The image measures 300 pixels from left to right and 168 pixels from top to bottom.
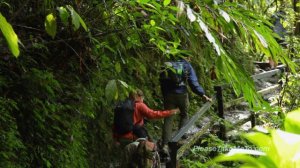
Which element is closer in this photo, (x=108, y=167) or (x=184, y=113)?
(x=108, y=167)

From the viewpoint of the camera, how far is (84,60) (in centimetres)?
544

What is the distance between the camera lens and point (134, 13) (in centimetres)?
362

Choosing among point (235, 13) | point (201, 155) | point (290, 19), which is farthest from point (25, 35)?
point (290, 19)

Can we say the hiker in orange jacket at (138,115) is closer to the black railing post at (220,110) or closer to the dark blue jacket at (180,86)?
the dark blue jacket at (180,86)

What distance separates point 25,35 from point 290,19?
15.9 ft

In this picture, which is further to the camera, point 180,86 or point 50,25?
point 180,86

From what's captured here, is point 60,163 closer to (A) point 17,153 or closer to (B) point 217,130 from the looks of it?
(A) point 17,153

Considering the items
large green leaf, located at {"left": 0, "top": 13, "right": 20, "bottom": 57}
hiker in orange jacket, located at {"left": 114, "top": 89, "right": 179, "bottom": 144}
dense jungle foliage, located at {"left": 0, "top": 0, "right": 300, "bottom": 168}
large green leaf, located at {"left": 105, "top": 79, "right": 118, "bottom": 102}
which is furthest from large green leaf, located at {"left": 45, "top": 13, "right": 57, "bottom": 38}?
hiker in orange jacket, located at {"left": 114, "top": 89, "right": 179, "bottom": 144}

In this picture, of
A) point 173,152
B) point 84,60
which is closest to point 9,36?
point 84,60

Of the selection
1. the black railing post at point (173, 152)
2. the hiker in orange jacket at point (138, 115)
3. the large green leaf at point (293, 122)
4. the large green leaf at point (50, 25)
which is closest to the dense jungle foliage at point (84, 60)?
the large green leaf at point (50, 25)

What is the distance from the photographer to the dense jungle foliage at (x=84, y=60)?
2748 mm

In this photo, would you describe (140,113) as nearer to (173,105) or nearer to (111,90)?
(173,105)

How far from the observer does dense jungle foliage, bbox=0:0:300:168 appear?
2.75 meters

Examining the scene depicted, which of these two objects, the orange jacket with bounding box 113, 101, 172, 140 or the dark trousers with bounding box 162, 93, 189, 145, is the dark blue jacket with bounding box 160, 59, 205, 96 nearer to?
the dark trousers with bounding box 162, 93, 189, 145
